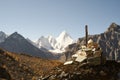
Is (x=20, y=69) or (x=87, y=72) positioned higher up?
(x=87, y=72)

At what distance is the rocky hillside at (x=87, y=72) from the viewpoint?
1988 centimetres

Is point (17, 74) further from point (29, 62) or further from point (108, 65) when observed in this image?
point (108, 65)

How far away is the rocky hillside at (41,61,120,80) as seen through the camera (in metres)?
19.9

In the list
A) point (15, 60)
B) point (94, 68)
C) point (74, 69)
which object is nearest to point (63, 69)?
point (74, 69)

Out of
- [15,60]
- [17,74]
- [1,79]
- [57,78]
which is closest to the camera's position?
[57,78]

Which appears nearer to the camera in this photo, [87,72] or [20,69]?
[87,72]

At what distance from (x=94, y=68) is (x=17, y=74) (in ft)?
49.7

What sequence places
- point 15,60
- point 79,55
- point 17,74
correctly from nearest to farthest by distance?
1. point 79,55
2. point 17,74
3. point 15,60

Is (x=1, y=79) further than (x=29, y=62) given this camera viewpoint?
No

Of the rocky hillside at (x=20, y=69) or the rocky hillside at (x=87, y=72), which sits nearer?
the rocky hillside at (x=87, y=72)

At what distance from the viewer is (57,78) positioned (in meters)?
20.3

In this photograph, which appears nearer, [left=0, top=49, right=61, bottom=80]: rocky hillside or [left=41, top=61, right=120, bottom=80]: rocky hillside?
[left=41, top=61, right=120, bottom=80]: rocky hillside

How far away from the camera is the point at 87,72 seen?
65.9ft

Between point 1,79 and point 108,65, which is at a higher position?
point 108,65
